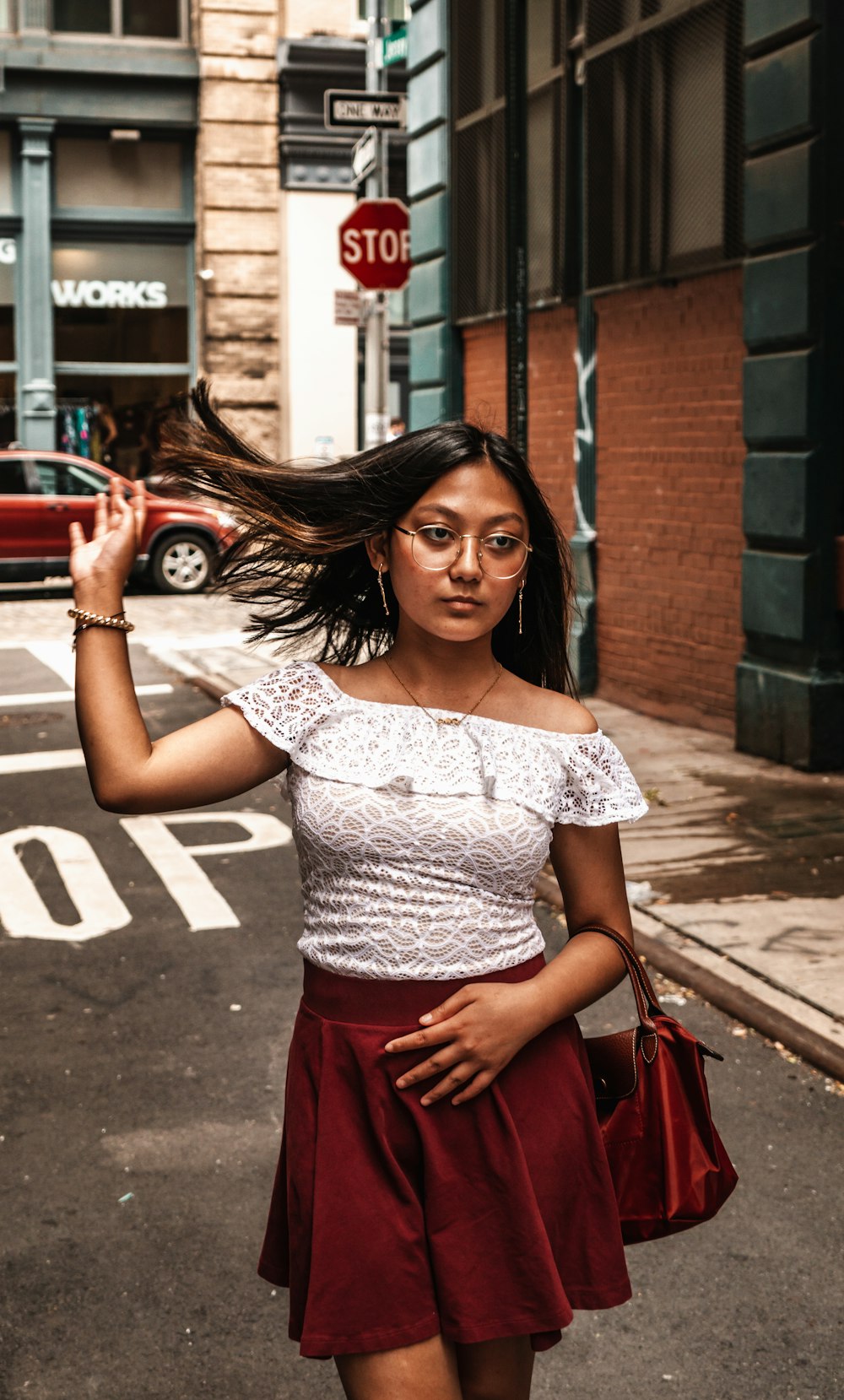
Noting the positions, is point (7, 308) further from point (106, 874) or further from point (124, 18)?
point (106, 874)

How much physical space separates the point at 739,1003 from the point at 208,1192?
2.06 meters

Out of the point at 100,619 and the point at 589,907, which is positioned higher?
the point at 100,619

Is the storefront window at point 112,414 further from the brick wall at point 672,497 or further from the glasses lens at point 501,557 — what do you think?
the glasses lens at point 501,557

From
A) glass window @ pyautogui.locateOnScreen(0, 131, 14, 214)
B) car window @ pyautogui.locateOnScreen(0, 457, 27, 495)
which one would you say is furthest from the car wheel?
glass window @ pyautogui.locateOnScreen(0, 131, 14, 214)

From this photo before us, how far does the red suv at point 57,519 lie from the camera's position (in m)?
19.4

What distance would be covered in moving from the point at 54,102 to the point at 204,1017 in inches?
822

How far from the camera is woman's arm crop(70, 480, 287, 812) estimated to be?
237 centimetres

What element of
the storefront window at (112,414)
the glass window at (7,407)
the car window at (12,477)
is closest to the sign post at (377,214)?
the car window at (12,477)

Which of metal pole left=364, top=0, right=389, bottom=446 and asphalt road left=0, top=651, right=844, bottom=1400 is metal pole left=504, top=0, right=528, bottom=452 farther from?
metal pole left=364, top=0, right=389, bottom=446

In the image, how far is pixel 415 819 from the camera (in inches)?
94.7

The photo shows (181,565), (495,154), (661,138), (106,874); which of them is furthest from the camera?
(181,565)

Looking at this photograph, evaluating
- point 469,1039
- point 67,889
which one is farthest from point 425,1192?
point 67,889

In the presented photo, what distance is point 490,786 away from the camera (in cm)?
245

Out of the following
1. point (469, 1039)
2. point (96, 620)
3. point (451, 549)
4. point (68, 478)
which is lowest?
point (469, 1039)
